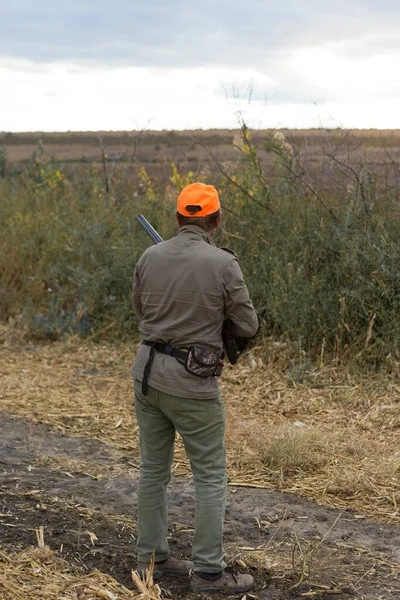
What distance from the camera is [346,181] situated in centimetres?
854

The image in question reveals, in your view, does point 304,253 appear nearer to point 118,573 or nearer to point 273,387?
point 273,387

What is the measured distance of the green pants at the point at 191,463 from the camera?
3.71 m

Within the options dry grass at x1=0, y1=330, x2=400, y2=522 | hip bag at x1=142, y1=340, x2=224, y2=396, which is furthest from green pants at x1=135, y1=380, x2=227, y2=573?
dry grass at x1=0, y1=330, x2=400, y2=522

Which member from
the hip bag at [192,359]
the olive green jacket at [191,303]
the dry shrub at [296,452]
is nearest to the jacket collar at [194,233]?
the olive green jacket at [191,303]

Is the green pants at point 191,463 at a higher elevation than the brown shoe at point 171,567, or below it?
higher

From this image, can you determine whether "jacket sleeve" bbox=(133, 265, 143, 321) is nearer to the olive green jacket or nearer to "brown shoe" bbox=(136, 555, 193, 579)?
the olive green jacket

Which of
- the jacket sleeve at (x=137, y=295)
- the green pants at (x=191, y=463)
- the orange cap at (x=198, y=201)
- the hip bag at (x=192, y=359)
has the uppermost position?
the orange cap at (x=198, y=201)

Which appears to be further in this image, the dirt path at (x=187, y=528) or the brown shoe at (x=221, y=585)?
the dirt path at (x=187, y=528)

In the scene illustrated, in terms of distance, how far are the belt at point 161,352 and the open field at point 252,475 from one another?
95cm

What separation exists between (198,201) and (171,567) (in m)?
1.78

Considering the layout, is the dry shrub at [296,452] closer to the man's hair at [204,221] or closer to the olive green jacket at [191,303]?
the olive green jacket at [191,303]

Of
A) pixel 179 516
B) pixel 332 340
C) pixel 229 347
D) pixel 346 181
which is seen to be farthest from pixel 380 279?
pixel 229 347

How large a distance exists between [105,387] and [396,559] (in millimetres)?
4009

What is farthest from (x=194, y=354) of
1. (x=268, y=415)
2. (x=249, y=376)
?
(x=249, y=376)
